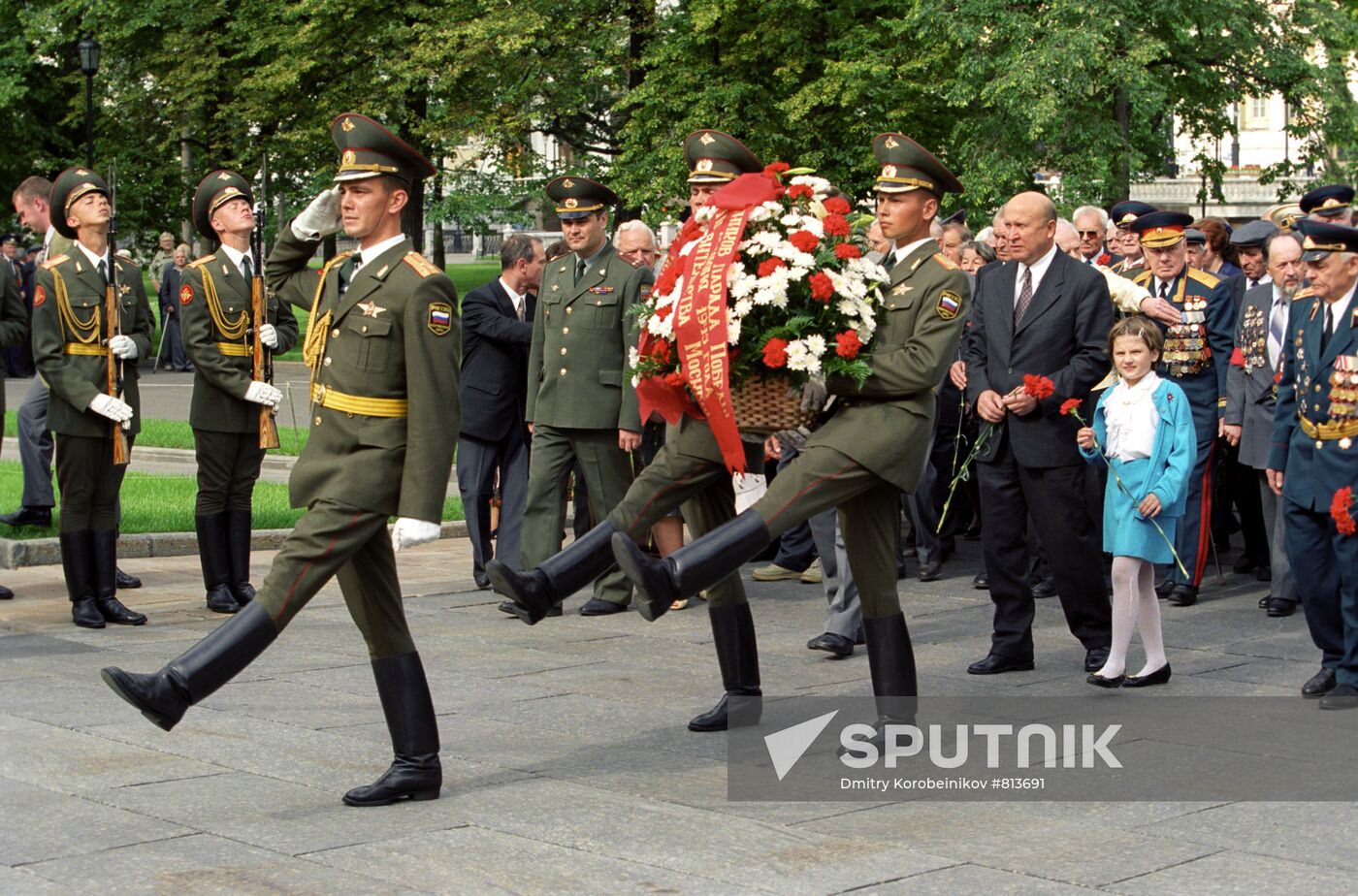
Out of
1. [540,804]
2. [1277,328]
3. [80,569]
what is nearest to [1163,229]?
[1277,328]

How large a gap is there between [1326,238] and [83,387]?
639 centimetres

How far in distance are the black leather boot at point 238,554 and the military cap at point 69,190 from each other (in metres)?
1.86

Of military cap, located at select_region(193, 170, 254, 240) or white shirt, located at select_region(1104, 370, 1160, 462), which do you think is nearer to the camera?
white shirt, located at select_region(1104, 370, 1160, 462)

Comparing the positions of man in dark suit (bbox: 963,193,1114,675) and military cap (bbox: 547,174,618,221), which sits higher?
military cap (bbox: 547,174,618,221)

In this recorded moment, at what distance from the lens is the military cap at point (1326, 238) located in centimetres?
809

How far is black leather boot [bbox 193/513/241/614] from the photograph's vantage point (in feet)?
35.2

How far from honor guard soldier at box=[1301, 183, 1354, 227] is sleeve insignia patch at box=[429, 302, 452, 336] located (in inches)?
190

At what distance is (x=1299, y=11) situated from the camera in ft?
95.0

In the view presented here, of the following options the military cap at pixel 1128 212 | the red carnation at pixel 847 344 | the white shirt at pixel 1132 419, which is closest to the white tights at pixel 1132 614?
the white shirt at pixel 1132 419

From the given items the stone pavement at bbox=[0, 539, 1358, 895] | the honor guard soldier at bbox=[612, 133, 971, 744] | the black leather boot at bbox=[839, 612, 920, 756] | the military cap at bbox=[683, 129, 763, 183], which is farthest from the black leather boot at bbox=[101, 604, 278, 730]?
the military cap at bbox=[683, 129, 763, 183]

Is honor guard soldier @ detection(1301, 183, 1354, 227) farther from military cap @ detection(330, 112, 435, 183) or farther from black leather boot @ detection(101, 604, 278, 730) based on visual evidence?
black leather boot @ detection(101, 604, 278, 730)

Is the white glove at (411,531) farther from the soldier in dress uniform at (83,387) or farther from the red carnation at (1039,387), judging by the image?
the soldier in dress uniform at (83,387)

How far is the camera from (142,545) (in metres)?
12.8

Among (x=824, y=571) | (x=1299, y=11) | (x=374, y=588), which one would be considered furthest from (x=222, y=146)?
(x=374, y=588)
